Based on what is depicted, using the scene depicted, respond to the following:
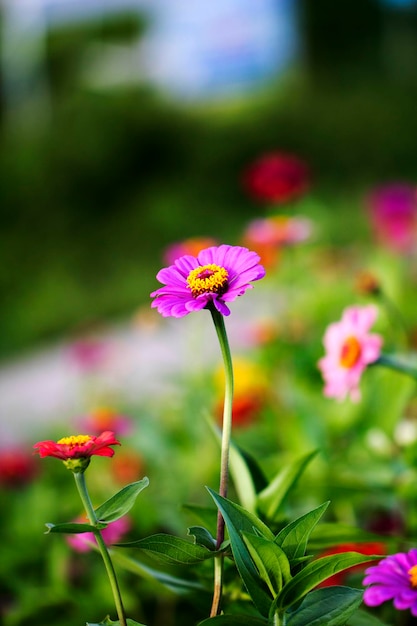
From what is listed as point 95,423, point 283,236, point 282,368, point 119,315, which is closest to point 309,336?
point 282,368

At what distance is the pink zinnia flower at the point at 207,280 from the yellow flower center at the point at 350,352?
312 millimetres

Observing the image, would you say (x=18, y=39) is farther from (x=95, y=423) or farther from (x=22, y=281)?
(x=95, y=423)

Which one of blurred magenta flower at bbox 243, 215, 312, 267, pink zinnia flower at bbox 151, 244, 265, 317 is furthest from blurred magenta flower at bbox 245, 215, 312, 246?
pink zinnia flower at bbox 151, 244, 265, 317

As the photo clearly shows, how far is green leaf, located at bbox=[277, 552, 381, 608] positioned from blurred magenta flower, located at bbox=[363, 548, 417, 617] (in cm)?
5

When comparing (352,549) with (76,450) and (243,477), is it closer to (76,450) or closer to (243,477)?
(243,477)

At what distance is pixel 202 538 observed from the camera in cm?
59

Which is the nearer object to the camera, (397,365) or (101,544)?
(101,544)

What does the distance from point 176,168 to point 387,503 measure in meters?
4.26

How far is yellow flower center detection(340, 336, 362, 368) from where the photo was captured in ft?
2.91

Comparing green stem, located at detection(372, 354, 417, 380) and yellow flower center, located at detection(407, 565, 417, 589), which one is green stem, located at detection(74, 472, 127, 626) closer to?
yellow flower center, located at detection(407, 565, 417, 589)

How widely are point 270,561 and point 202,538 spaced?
47 mm

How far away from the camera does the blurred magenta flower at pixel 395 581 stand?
24.2 inches

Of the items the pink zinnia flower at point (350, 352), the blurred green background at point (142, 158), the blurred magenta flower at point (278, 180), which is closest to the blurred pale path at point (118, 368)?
the blurred green background at point (142, 158)

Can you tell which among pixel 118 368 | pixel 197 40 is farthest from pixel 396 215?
pixel 197 40
